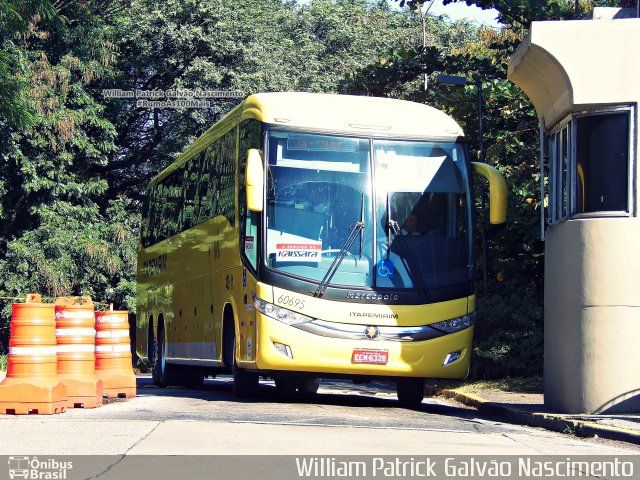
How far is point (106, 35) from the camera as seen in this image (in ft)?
130

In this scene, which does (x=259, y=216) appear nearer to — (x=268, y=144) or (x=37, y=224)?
(x=268, y=144)

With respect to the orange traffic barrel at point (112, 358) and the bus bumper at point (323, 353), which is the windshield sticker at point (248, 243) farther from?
the orange traffic barrel at point (112, 358)

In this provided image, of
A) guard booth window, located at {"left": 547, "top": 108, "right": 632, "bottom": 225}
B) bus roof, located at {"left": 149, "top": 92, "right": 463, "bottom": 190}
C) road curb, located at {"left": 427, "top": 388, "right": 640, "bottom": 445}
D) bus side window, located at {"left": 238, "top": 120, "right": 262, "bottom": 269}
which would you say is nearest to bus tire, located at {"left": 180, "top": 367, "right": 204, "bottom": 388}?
bus side window, located at {"left": 238, "top": 120, "right": 262, "bottom": 269}

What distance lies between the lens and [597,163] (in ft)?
47.2

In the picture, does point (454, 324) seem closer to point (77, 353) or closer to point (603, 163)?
point (603, 163)

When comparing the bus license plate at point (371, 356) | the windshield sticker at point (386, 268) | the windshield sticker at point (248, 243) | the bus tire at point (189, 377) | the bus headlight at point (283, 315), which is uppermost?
the windshield sticker at point (248, 243)

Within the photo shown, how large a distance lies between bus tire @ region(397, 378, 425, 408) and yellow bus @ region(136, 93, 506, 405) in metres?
0.03

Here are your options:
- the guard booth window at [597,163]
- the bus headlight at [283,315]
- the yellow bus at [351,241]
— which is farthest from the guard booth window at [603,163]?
the bus headlight at [283,315]

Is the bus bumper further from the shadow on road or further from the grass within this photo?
the grass

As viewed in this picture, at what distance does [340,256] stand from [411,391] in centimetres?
266

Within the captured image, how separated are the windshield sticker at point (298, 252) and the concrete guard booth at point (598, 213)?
3241mm

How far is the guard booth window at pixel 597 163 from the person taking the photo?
46.3ft

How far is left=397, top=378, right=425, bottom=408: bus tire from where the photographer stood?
682 inches

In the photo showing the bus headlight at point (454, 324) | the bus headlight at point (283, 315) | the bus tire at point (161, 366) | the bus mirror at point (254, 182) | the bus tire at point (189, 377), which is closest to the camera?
the bus mirror at point (254, 182)
